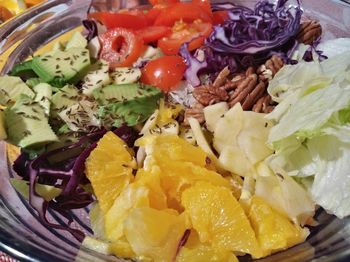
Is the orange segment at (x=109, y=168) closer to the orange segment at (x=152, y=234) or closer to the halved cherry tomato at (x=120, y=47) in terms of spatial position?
the orange segment at (x=152, y=234)

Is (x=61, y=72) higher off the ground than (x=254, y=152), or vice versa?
(x=61, y=72)

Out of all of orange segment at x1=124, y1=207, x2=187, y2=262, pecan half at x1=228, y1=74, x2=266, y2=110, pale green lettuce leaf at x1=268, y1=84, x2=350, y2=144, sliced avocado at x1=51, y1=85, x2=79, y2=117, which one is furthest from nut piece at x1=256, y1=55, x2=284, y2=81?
orange segment at x1=124, y1=207, x2=187, y2=262

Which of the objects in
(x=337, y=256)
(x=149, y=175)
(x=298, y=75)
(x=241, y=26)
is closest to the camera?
(x=337, y=256)

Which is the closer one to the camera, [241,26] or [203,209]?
[203,209]

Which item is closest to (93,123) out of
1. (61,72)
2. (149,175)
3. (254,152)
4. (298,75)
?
(61,72)

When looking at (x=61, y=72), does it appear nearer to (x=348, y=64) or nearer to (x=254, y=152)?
(x=254, y=152)

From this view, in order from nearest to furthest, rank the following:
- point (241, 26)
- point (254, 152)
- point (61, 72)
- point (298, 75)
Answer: point (254, 152), point (298, 75), point (61, 72), point (241, 26)

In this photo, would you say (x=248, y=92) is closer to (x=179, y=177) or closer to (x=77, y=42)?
(x=179, y=177)

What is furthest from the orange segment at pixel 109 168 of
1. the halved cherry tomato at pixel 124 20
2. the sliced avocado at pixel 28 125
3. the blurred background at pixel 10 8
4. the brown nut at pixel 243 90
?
the blurred background at pixel 10 8
